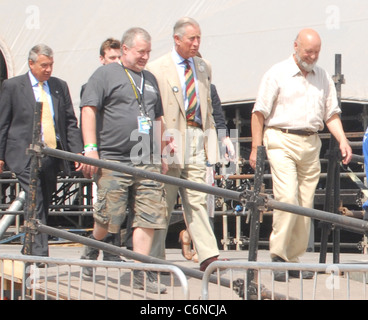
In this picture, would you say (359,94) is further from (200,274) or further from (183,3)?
(200,274)

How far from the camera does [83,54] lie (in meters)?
13.4

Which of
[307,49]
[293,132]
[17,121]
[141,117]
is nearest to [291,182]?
[293,132]

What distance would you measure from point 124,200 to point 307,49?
174 centimetres

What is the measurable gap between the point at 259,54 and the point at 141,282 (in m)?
6.02

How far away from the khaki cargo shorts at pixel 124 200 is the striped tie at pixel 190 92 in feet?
2.19

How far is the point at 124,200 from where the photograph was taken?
714cm

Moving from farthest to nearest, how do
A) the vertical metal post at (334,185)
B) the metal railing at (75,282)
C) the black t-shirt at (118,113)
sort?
the vertical metal post at (334,185) → the black t-shirt at (118,113) → the metal railing at (75,282)

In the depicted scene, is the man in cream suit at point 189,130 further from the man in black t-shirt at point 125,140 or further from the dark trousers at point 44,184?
the dark trousers at point 44,184

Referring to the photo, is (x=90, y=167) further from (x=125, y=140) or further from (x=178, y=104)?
(x=178, y=104)

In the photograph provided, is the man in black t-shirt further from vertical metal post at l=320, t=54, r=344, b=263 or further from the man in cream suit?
vertical metal post at l=320, t=54, r=344, b=263

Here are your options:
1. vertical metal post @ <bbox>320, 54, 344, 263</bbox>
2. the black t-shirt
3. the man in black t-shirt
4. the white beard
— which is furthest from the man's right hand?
vertical metal post @ <bbox>320, 54, 344, 263</bbox>

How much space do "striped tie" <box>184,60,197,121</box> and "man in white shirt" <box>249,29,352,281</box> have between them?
456 millimetres

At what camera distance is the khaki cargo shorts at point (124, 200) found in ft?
23.3

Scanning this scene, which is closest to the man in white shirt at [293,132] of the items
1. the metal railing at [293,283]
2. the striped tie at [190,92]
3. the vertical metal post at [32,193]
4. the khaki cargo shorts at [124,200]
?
the striped tie at [190,92]
